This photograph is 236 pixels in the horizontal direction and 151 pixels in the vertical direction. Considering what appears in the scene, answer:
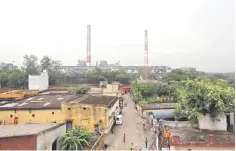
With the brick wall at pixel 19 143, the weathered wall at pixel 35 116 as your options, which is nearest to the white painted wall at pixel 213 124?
the brick wall at pixel 19 143

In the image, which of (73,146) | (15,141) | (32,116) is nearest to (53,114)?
(32,116)

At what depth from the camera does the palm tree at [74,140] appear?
1455 cm

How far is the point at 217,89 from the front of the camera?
15.9m

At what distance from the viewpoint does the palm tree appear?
1455cm

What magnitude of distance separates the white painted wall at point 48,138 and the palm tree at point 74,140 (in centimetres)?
43

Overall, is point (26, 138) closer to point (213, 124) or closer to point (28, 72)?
point (213, 124)

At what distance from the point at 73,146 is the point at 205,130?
6.42 meters

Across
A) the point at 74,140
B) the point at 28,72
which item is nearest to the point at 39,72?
the point at 28,72

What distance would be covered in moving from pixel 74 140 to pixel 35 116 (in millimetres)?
8454

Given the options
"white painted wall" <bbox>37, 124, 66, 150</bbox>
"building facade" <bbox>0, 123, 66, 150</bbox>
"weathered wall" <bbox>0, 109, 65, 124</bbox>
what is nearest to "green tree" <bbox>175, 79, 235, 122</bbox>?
"white painted wall" <bbox>37, 124, 66, 150</bbox>

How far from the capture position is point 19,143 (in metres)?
12.1

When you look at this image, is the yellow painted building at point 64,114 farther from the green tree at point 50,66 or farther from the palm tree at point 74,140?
the green tree at point 50,66

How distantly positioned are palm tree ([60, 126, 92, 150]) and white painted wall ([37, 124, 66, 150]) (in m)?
0.43

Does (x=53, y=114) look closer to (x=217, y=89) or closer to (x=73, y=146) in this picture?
(x=73, y=146)
